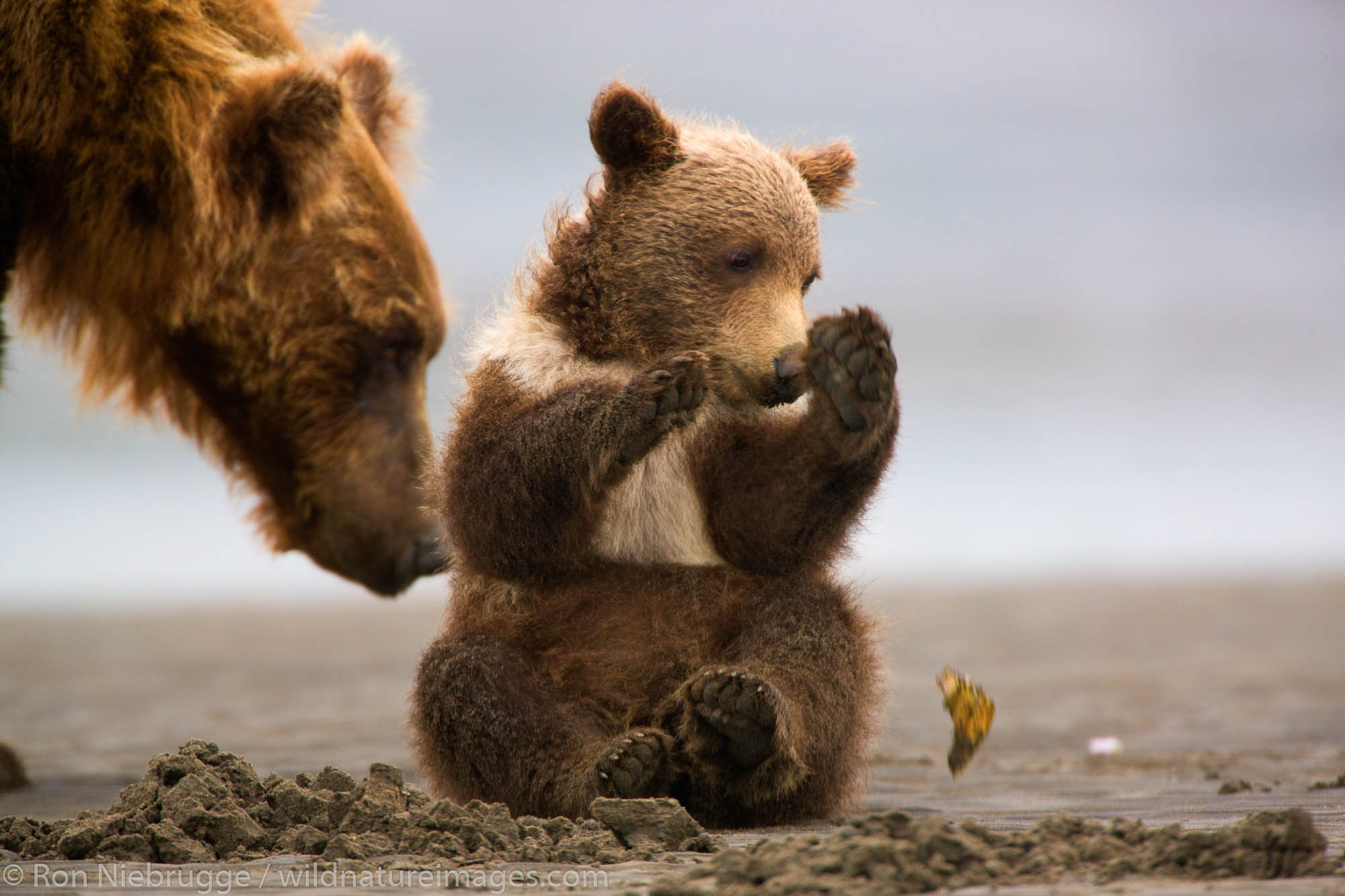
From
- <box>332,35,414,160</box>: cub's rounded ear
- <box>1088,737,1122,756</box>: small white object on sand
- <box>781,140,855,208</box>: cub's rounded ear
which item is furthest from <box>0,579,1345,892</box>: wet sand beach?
<box>332,35,414,160</box>: cub's rounded ear

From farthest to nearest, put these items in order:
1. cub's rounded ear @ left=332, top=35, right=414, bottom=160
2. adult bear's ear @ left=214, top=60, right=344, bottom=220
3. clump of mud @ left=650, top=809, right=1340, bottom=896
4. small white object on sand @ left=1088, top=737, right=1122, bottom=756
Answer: cub's rounded ear @ left=332, top=35, right=414, bottom=160
small white object on sand @ left=1088, top=737, right=1122, bottom=756
adult bear's ear @ left=214, top=60, right=344, bottom=220
clump of mud @ left=650, top=809, right=1340, bottom=896

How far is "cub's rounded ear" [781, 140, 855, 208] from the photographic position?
4.66 m

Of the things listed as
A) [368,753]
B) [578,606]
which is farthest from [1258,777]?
[368,753]

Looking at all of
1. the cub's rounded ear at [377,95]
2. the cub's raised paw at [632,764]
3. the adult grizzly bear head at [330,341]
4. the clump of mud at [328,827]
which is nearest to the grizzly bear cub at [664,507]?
the cub's raised paw at [632,764]

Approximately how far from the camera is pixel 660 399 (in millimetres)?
3637

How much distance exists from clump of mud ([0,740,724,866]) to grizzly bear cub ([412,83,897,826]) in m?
0.28

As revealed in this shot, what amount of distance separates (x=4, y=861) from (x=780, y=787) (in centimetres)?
197

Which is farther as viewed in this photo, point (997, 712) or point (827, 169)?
point (997, 712)

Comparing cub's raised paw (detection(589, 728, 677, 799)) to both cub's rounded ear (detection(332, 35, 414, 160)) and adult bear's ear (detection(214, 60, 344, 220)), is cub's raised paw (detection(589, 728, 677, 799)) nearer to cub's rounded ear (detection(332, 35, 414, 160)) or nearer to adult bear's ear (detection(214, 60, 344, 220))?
adult bear's ear (detection(214, 60, 344, 220))

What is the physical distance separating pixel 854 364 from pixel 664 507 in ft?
2.40

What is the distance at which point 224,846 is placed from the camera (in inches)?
133

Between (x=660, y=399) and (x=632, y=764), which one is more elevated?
(x=660, y=399)

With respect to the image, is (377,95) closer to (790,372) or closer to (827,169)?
(827,169)

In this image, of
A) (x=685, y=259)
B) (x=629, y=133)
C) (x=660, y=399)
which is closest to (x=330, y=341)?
(x=629, y=133)
